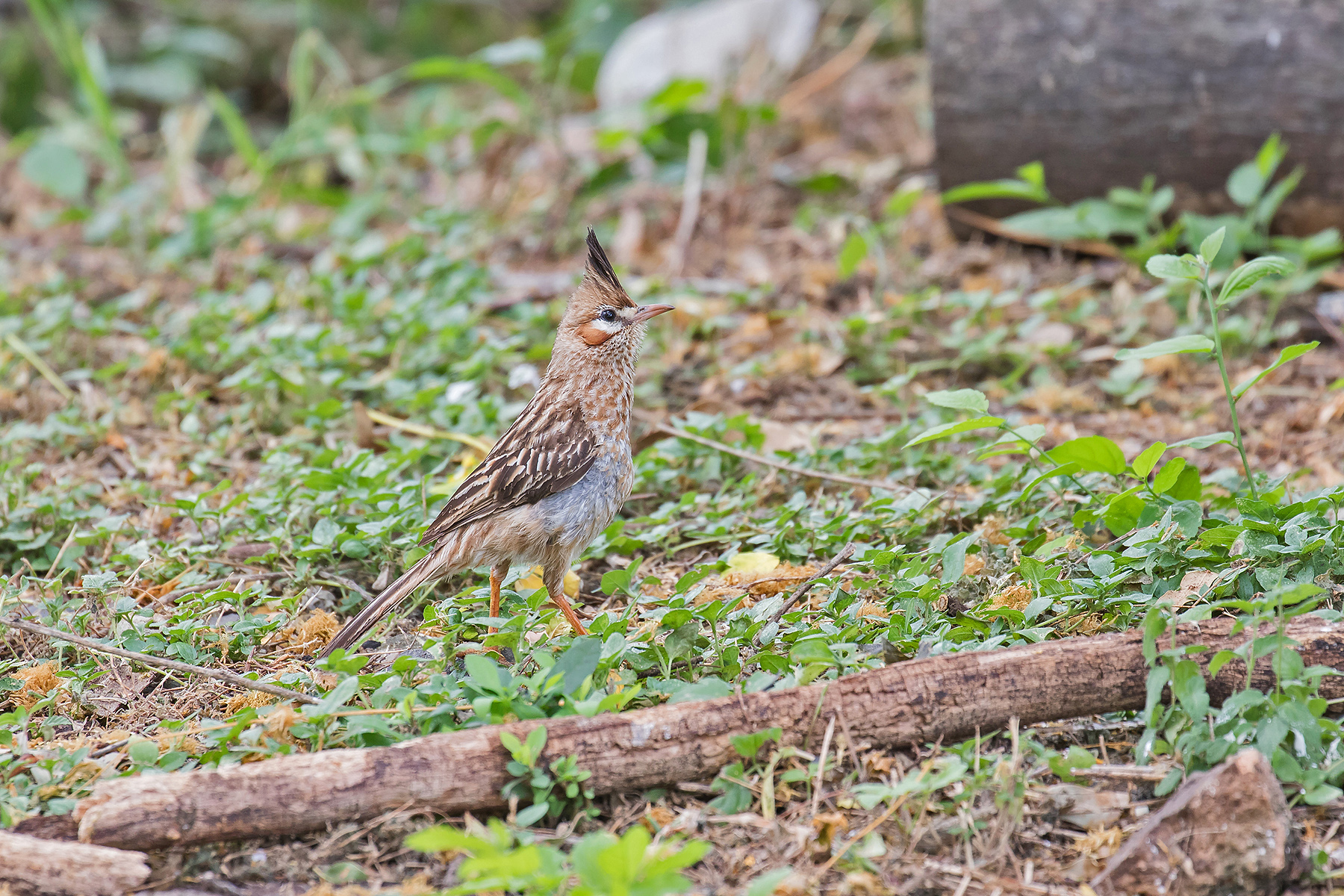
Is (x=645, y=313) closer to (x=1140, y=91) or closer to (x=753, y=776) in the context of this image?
(x=753, y=776)

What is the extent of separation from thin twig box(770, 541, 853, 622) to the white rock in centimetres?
632

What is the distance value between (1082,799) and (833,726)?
62 cm

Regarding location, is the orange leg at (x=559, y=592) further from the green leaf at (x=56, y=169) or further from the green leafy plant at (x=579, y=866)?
the green leaf at (x=56, y=169)

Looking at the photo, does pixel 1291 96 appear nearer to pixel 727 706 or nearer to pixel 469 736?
pixel 727 706

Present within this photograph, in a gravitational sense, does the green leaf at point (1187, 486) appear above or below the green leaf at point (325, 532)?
below

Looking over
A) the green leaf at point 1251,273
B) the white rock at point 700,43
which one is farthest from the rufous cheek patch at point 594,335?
the white rock at point 700,43

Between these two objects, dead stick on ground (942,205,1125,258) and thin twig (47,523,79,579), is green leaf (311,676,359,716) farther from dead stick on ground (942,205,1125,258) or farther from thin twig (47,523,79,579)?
dead stick on ground (942,205,1125,258)

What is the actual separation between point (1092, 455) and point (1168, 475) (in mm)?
234

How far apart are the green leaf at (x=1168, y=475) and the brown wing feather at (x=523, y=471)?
6.13 feet

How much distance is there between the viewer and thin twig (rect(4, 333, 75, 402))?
608 centimetres

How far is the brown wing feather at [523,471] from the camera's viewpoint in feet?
13.7

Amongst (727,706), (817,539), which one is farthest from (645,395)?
(727,706)

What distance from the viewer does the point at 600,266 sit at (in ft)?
15.1

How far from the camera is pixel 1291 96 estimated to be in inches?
246
